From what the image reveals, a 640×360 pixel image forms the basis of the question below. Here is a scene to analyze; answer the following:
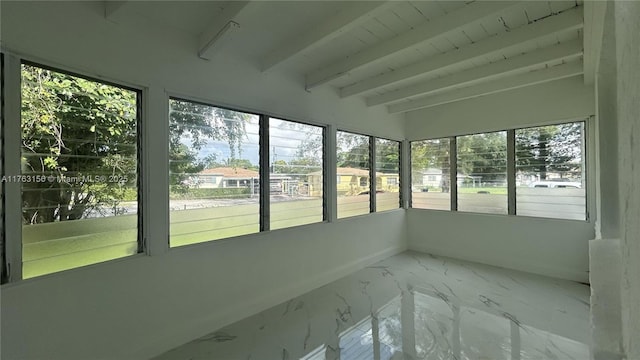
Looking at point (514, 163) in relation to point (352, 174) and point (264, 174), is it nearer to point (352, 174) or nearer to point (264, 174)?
point (352, 174)

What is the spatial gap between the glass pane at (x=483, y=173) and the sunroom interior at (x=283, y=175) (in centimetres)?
4

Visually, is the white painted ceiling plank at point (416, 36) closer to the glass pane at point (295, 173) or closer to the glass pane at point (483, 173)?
the glass pane at point (295, 173)

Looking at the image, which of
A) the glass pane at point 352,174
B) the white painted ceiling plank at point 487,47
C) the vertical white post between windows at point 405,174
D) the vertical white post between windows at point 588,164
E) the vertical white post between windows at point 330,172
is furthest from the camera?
the vertical white post between windows at point 405,174

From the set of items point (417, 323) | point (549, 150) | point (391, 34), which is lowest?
point (417, 323)

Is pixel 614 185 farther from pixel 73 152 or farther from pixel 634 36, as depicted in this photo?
pixel 73 152

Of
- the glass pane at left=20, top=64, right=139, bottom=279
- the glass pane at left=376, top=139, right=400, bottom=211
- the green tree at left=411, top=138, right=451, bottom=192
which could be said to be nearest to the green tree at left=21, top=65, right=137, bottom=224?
the glass pane at left=20, top=64, right=139, bottom=279

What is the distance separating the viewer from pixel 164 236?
219cm

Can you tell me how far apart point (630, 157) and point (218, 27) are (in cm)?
239

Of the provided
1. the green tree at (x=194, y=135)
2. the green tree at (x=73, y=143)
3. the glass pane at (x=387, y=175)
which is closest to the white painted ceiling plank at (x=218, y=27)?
the green tree at (x=194, y=135)

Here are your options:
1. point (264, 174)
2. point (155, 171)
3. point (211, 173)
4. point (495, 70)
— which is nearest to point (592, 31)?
point (495, 70)

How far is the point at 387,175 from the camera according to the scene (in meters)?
4.63

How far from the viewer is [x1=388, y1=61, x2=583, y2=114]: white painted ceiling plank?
9.71ft

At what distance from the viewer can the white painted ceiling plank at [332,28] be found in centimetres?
189

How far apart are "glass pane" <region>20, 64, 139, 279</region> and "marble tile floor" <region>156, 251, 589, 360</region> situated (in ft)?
A: 3.37
